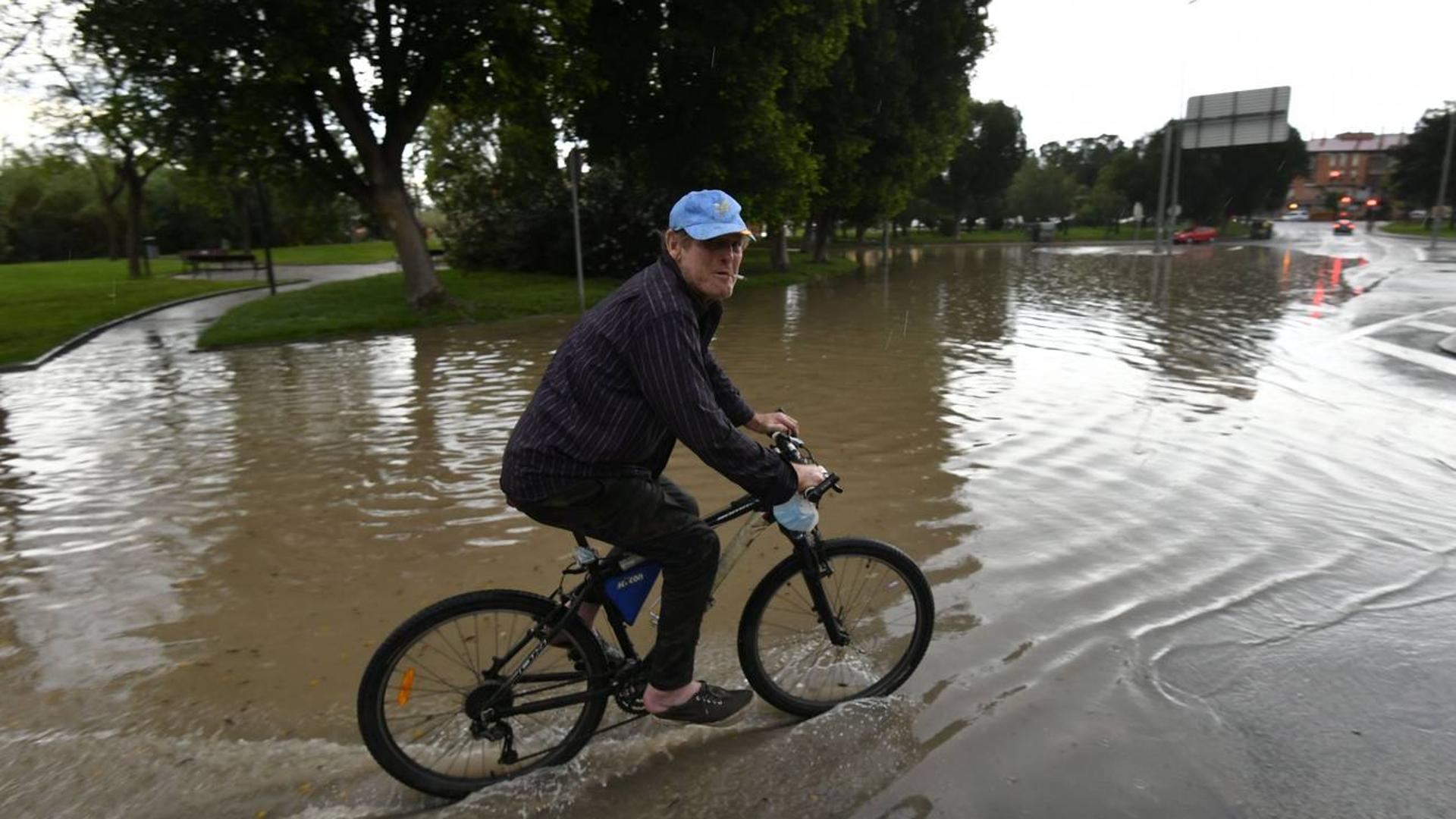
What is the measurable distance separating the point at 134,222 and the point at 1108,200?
7610 centimetres

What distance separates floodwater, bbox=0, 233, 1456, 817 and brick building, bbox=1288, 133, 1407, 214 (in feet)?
522

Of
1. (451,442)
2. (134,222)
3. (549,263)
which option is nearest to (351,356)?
(451,442)

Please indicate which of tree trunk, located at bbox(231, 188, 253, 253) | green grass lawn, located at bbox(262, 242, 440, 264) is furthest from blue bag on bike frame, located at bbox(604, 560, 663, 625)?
green grass lawn, located at bbox(262, 242, 440, 264)

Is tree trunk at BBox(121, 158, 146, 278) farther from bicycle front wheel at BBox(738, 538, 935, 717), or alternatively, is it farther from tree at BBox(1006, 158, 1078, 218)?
tree at BBox(1006, 158, 1078, 218)

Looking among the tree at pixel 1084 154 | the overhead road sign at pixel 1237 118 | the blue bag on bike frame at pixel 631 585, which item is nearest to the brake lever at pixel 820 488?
the blue bag on bike frame at pixel 631 585

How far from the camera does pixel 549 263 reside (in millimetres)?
27453

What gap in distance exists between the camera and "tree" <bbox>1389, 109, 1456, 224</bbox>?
6594 cm

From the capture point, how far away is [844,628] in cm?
362

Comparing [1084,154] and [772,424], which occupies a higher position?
[1084,154]

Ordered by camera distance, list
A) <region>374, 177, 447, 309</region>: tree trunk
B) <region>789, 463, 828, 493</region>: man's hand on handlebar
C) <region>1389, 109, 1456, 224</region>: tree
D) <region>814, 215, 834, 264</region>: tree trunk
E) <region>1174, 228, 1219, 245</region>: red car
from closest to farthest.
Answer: <region>789, 463, 828, 493</region>: man's hand on handlebar → <region>374, 177, 447, 309</region>: tree trunk → <region>814, 215, 834, 264</region>: tree trunk → <region>1174, 228, 1219, 245</region>: red car → <region>1389, 109, 1456, 224</region>: tree

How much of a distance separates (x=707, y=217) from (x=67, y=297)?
2649 cm

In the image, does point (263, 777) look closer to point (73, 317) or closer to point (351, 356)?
point (351, 356)

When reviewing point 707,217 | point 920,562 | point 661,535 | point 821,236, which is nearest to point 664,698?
point 661,535

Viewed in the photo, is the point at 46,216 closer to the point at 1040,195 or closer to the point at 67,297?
the point at 67,297
